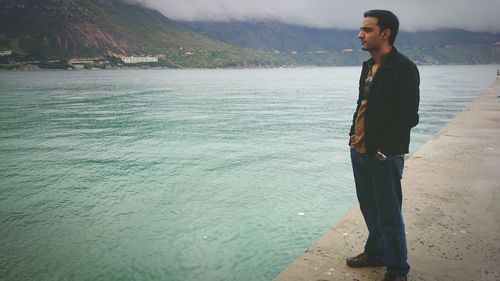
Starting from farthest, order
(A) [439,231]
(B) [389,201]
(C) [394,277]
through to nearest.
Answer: (A) [439,231] < (C) [394,277] < (B) [389,201]

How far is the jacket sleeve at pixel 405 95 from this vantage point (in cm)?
328

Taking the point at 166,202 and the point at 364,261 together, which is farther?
the point at 166,202

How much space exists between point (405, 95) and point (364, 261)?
1947 millimetres

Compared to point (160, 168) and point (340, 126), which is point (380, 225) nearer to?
point (160, 168)

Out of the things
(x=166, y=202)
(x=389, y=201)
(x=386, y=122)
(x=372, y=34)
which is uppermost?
(x=372, y=34)

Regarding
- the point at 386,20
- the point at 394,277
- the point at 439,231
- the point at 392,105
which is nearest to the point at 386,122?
the point at 392,105

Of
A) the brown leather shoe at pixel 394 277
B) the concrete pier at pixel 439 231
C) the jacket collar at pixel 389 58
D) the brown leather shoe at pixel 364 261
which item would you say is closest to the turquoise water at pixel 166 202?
the concrete pier at pixel 439 231

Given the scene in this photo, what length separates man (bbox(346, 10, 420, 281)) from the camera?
332 centimetres

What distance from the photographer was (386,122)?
3.43 meters

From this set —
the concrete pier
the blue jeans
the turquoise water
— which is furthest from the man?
the turquoise water

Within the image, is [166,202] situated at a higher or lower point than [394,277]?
lower

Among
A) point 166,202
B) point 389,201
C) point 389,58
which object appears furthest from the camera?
point 166,202

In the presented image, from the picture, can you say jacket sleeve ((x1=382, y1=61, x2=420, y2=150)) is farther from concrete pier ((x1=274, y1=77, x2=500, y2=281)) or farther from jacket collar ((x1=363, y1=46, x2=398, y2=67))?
concrete pier ((x1=274, y1=77, x2=500, y2=281))

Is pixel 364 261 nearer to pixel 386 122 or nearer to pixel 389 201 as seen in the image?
pixel 389 201
